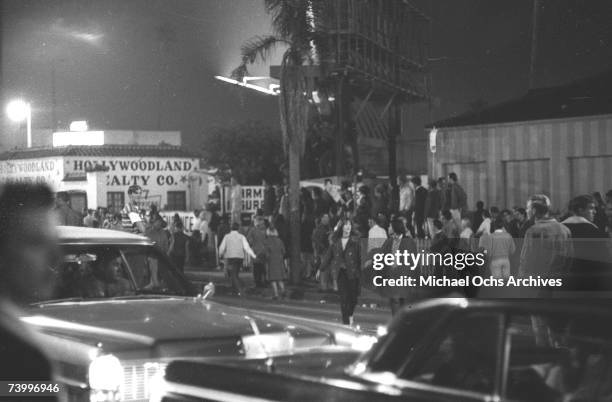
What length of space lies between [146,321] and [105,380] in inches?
30.4

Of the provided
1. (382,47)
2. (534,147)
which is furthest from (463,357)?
(382,47)

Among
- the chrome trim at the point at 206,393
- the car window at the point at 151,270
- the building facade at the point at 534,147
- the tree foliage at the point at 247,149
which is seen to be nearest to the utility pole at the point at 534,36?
the building facade at the point at 534,147

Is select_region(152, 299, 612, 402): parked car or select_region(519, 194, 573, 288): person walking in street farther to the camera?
select_region(519, 194, 573, 288): person walking in street

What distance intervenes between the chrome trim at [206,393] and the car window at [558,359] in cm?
103

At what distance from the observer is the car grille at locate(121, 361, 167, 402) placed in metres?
5.89

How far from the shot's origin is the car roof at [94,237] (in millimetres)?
7377

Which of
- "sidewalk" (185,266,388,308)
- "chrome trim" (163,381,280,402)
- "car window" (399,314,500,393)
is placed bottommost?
Result: "sidewalk" (185,266,388,308)

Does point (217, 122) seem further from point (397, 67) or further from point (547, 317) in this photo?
point (547, 317)

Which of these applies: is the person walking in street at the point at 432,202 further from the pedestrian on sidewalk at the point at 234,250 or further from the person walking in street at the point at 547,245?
the person walking in street at the point at 547,245

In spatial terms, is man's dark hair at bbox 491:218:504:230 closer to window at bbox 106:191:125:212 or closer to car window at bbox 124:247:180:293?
car window at bbox 124:247:180:293

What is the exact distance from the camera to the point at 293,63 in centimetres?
2430

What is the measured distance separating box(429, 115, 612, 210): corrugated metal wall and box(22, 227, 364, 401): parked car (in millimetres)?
17732

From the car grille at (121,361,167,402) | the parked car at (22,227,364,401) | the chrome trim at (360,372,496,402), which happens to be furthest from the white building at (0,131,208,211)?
the chrome trim at (360,372,496,402)

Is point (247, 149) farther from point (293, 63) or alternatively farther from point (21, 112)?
point (293, 63)
